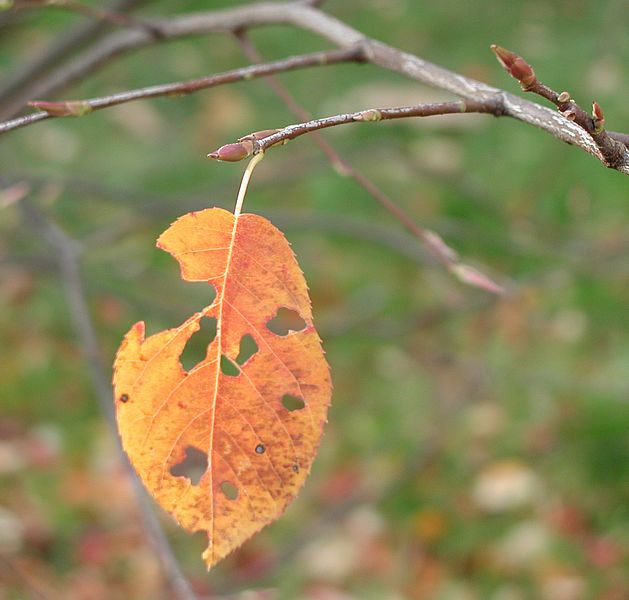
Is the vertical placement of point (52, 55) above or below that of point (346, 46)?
below

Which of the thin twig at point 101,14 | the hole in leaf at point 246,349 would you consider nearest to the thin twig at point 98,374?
the thin twig at point 101,14

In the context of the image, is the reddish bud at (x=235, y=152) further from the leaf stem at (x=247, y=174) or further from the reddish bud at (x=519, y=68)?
the reddish bud at (x=519, y=68)

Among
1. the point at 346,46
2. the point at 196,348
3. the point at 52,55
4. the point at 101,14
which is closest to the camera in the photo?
the point at 346,46

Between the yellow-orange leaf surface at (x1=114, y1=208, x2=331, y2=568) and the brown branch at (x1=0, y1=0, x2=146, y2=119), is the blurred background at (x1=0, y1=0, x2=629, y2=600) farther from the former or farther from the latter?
the yellow-orange leaf surface at (x1=114, y1=208, x2=331, y2=568)

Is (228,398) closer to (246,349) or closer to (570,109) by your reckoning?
(570,109)

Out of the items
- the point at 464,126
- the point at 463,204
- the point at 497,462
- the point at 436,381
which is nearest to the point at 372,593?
the point at 497,462

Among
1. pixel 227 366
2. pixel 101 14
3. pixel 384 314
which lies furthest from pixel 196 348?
pixel 101 14

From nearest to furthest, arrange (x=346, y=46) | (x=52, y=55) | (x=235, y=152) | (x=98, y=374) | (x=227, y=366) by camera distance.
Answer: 1. (x=235, y=152)
2. (x=346, y=46)
3. (x=98, y=374)
4. (x=52, y=55)
5. (x=227, y=366)

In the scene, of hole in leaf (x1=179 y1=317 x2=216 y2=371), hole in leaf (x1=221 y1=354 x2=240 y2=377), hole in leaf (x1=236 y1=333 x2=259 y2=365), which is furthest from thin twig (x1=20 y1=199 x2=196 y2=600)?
hole in leaf (x1=179 y1=317 x2=216 y2=371)
